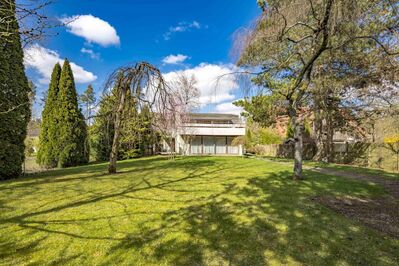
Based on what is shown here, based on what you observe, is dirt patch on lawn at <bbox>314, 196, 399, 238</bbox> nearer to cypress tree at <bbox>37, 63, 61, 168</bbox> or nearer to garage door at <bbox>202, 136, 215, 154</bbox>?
cypress tree at <bbox>37, 63, 61, 168</bbox>

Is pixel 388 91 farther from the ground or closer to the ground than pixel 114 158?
farther from the ground

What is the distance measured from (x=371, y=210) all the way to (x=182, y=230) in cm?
392

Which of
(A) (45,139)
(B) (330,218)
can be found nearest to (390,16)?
(B) (330,218)

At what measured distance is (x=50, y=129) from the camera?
49.6ft

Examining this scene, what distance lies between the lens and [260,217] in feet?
13.8

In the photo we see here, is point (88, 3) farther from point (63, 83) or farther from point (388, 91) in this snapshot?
point (388, 91)

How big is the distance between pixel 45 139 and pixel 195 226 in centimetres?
1509

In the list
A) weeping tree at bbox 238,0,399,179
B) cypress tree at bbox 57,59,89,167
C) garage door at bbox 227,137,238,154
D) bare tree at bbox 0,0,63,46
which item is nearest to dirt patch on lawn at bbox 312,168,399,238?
weeping tree at bbox 238,0,399,179

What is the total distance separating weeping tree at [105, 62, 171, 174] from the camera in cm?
873

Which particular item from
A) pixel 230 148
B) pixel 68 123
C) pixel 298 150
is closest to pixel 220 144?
pixel 230 148

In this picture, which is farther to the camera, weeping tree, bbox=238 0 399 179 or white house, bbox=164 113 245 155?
white house, bbox=164 113 245 155

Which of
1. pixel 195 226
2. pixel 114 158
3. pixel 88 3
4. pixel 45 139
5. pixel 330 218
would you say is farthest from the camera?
pixel 45 139

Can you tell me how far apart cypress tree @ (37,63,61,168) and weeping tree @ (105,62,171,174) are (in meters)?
8.45

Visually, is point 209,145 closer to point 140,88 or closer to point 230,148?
point 230,148
